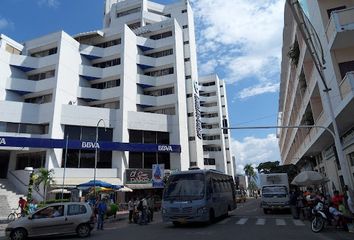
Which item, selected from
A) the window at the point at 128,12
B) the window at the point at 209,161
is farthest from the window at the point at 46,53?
the window at the point at 209,161

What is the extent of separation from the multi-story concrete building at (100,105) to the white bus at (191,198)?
60.5 feet

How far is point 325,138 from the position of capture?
23.4m

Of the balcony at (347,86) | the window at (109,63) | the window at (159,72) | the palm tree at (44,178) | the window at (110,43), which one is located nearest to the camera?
the balcony at (347,86)

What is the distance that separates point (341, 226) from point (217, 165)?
185ft

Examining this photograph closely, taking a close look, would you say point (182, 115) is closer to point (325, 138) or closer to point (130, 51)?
point (130, 51)

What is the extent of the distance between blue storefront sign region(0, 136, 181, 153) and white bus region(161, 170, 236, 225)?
53.8ft

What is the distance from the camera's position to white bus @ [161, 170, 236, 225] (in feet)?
51.7

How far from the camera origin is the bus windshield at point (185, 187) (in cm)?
1642

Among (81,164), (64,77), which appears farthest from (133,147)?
(64,77)

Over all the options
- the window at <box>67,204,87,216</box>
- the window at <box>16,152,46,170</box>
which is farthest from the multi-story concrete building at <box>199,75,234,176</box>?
the window at <box>67,204,87,216</box>

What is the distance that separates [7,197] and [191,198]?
2373 cm

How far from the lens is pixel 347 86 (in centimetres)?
1469

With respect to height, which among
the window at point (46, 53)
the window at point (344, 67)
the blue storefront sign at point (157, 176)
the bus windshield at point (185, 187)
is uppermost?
the window at point (46, 53)

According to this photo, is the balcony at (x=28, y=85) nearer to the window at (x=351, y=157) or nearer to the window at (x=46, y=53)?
the window at (x=46, y=53)
